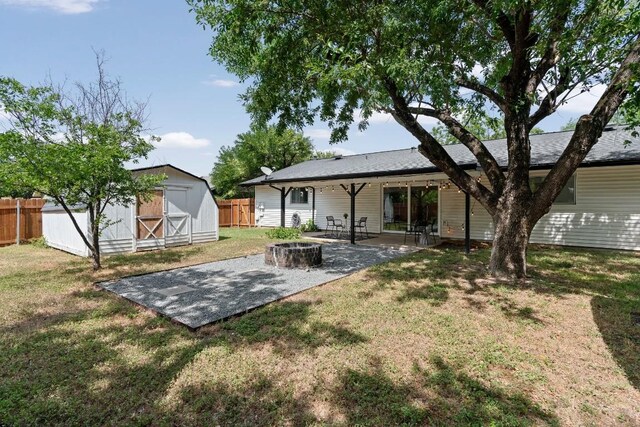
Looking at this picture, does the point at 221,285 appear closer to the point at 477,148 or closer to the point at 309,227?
the point at 477,148

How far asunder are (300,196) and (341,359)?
14055mm

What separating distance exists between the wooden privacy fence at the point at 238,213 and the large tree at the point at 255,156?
238 inches

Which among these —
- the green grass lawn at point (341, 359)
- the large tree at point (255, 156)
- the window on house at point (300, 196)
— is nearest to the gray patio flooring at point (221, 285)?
the green grass lawn at point (341, 359)

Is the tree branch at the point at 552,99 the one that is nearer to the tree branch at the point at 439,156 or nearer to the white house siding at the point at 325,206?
the tree branch at the point at 439,156

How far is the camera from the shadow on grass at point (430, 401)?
229 cm

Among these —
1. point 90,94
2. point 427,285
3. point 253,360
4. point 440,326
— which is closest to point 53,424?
point 253,360

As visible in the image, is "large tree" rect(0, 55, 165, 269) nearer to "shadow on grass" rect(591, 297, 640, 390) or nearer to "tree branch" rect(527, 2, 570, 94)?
"tree branch" rect(527, 2, 570, 94)

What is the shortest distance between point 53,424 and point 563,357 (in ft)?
14.4

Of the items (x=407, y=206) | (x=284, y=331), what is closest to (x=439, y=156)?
(x=284, y=331)

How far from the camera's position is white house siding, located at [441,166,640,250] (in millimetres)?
8789

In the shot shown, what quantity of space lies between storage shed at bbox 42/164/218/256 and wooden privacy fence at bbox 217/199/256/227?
7.08m

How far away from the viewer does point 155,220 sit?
10.2 metres

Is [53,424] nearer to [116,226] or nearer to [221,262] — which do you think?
[221,262]

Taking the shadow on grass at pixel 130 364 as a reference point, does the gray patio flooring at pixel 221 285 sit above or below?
above
